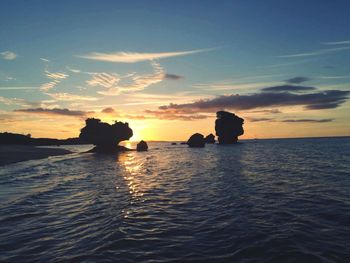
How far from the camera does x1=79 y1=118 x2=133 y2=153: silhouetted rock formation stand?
353ft

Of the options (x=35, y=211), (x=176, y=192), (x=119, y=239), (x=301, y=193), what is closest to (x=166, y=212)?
(x=119, y=239)

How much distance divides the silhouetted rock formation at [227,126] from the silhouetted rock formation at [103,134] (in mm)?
67682

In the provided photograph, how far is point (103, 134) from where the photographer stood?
355ft

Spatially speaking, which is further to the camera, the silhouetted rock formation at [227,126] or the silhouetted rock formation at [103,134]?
the silhouetted rock formation at [227,126]

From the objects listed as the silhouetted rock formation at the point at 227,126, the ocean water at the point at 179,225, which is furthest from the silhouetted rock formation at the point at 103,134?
the ocean water at the point at 179,225

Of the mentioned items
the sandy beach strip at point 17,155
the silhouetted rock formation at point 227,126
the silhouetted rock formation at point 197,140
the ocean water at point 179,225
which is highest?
the silhouetted rock formation at point 227,126

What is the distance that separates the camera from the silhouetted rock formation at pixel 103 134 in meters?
108

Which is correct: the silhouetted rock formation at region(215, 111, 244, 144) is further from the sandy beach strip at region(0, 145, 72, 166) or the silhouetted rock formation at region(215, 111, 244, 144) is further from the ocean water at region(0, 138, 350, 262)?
the ocean water at region(0, 138, 350, 262)

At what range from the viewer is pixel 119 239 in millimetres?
11195

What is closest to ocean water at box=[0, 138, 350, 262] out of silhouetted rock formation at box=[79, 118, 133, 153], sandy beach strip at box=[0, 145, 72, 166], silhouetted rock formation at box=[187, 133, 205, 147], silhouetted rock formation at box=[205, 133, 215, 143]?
sandy beach strip at box=[0, 145, 72, 166]

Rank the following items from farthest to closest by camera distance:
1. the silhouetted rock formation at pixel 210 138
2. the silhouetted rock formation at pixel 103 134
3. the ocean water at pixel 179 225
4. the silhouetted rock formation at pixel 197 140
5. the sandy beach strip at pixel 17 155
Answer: the silhouetted rock formation at pixel 210 138 < the silhouetted rock formation at pixel 197 140 < the silhouetted rock formation at pixel 103 134 < the sandy beach strip at pixel 17 155 < the ocean water at pixel 179 225

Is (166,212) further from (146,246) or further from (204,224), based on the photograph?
(146,246)

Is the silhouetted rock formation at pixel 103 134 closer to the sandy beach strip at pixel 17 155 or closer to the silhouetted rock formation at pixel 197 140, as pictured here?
the sandy beach strip at pixel 17 155

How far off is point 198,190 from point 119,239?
1191cm
